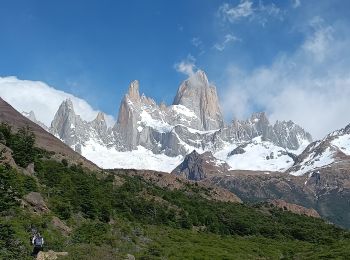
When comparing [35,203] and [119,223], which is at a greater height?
[119,223]

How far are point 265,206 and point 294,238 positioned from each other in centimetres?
5979

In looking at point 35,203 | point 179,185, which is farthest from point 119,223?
point 179,185

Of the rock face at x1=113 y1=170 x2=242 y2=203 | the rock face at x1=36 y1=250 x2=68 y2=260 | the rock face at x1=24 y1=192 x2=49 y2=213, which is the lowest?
the rock face at x1=36 y1=250 x2=68 y2=260

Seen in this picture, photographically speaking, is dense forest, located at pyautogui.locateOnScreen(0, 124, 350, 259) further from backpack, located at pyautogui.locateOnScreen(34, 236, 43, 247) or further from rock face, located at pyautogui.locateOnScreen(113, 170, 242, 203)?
rock face, located at pyautogui.locateOnScreen(113, 170, 242, 203)

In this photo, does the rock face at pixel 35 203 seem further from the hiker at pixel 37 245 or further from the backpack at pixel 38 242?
the backpack at pixel 38 242

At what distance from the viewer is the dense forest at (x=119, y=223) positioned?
44469 mm

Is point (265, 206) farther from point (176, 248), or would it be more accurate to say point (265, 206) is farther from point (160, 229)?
point (176, 248)

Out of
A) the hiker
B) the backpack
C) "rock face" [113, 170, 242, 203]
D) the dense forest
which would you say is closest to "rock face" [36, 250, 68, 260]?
the hiker

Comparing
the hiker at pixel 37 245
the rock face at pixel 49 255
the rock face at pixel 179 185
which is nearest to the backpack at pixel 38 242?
the hiker at pixel 37 245

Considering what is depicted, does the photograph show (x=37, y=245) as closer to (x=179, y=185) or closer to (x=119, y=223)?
(x=119, y=223)

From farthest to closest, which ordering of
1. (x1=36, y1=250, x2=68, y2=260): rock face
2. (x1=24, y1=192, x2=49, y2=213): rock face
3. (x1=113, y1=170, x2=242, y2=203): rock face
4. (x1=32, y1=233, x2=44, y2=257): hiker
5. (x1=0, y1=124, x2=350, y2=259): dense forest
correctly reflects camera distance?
(x1=113, y1=170, x2=242, y2=203): rock face → (x1=24, y1=192, x2=49, y2=213): rock face → (x1=0, y1=124, x2=350, y2=259): dense forest → (x1=32, y1=233, x2=44, y2=257): hiker → (x1=36, y1=250, x2=68, y2=260): rock face

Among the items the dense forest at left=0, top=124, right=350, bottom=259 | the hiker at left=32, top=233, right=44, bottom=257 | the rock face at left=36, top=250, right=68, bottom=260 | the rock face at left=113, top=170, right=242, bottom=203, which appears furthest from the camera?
Answer: the rock face at left=113, top=170, right=242, bottom=203

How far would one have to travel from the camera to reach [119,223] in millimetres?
67062

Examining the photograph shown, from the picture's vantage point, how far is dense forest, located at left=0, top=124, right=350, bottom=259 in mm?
44469
